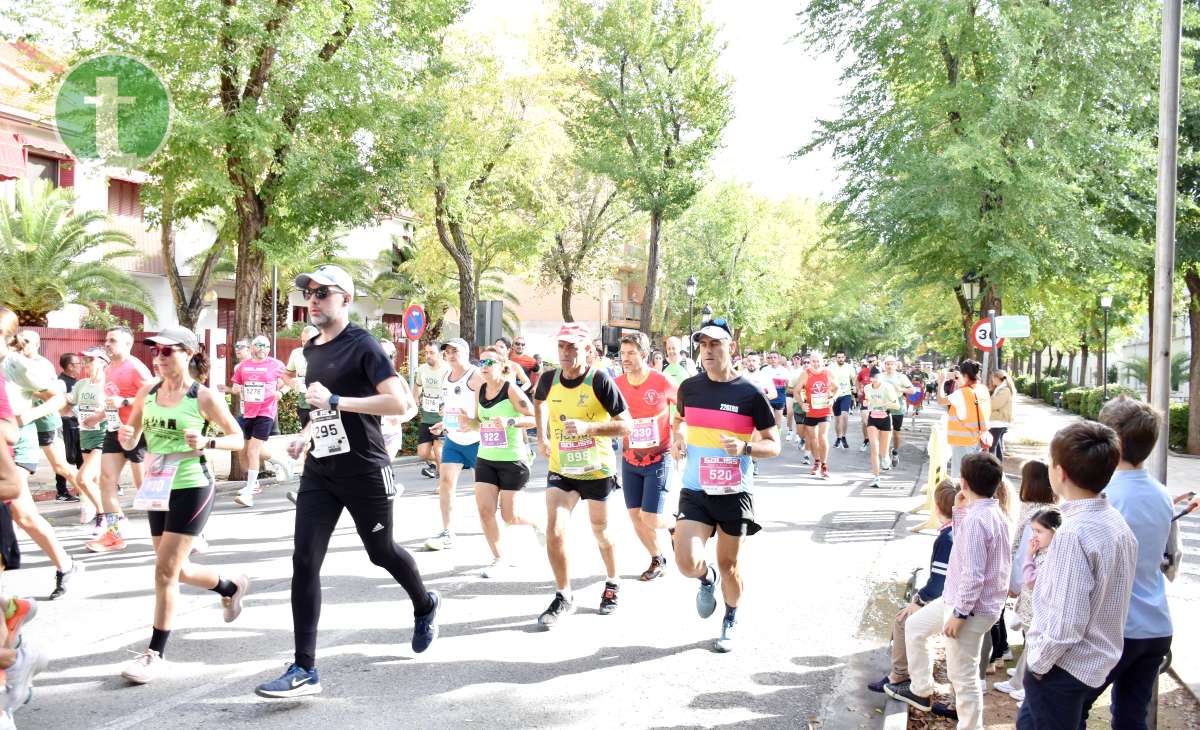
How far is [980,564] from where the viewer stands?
166 inches

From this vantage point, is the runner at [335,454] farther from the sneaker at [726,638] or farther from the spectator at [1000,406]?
the spectator at [1000,406]

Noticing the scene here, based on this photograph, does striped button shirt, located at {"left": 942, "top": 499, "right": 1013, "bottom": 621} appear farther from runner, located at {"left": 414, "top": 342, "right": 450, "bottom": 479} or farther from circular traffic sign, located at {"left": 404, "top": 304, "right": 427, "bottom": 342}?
circular traffic sign, located at {"left": 404, "top": 304, "right": 427, "bottom": 342}

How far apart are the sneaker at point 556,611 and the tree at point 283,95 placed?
28.5 ft

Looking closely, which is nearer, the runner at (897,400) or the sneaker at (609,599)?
the sneaker at (609,599)

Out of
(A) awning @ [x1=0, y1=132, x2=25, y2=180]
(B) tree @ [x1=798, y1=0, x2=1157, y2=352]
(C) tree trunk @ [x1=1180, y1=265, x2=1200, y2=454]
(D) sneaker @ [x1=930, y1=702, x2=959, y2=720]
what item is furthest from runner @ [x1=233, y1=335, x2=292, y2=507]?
(C) tree trunk @ [x1=1180, y1=265, x2=1200, y2=454]

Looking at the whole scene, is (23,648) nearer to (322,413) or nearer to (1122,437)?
(322,413)

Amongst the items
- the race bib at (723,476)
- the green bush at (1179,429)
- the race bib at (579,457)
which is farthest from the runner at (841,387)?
the race bib at (723,476)

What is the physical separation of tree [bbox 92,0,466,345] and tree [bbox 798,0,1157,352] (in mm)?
9923

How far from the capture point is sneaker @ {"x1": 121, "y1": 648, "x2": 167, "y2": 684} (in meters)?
4.97

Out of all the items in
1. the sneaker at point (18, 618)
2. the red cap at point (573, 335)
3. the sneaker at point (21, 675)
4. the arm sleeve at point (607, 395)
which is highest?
the red cap at point (573, 335)

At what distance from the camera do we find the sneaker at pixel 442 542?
8.70 meters

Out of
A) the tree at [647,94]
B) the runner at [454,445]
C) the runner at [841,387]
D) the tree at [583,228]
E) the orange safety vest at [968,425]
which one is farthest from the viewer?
the tree at [583,228]

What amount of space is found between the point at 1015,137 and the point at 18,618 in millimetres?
19501

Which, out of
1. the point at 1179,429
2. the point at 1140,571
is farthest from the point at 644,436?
the point at 1179,429
